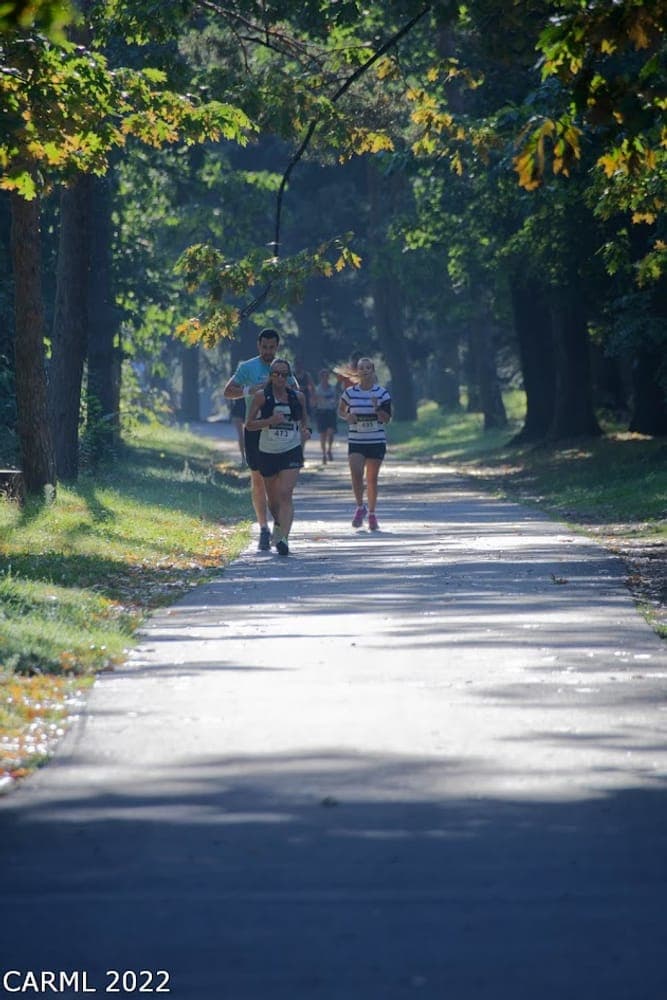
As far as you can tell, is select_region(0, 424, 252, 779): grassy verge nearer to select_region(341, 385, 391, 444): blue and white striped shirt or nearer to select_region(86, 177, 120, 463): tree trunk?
select_region(341, 385, 391, 444): blue and white striped shirt

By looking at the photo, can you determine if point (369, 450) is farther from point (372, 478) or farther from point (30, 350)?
point (30, 350)

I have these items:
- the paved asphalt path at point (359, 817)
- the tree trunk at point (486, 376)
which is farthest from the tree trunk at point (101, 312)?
the paved asphalt path at point (359, 817)

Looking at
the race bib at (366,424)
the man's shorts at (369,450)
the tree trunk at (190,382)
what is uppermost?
the race bib at (366,424)

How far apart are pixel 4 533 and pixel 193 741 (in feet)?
32.9

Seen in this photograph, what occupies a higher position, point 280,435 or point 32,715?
point 280,435

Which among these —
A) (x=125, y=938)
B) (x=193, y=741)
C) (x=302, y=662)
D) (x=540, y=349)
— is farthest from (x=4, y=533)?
(x=540, y=349)

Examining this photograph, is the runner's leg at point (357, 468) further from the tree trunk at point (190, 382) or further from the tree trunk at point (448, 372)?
the tree trunk at point (190, 382)

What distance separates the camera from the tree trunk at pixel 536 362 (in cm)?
4459

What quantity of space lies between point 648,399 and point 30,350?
15.8 meters

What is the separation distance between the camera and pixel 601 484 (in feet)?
99.8

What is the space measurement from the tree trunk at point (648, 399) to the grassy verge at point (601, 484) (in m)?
0.30

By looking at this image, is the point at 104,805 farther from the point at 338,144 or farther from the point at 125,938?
the point at 338,144

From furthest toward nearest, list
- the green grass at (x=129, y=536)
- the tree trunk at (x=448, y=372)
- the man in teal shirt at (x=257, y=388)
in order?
the tree trunk at (x=448, y=372) < the man in teal shirt at (x=257, y=388) < the green grass at (x=129, y=536)

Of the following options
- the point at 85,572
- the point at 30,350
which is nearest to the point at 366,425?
the point at 30,350
